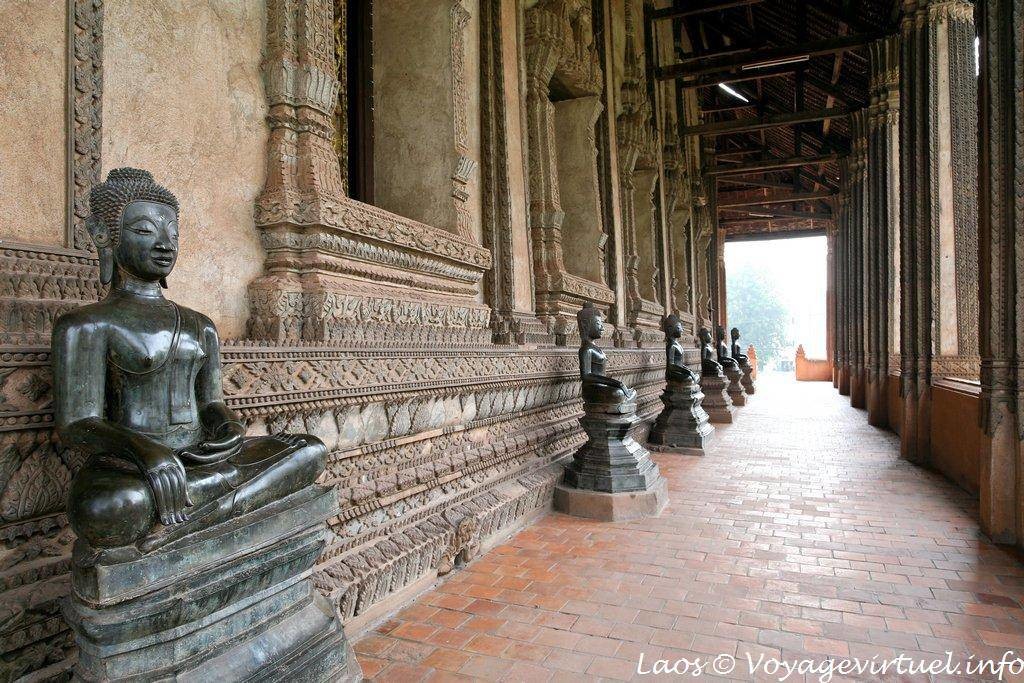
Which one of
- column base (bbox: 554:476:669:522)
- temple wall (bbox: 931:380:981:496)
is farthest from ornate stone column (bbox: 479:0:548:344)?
temple wall (bbox: 931:380:981:496)

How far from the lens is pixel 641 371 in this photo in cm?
813

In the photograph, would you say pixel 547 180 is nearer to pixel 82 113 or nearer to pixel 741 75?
pixel 82 113

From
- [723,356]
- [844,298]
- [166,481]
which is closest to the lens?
[166,481]

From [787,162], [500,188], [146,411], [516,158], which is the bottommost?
[146,411]

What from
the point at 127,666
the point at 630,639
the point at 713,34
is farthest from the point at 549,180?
the point at 713,34

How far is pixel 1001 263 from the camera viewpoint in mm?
3873

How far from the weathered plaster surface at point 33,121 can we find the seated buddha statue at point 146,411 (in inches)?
10.9

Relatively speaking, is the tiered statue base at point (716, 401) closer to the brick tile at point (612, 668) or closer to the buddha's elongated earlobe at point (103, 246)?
the brick tile at point (612, 668)

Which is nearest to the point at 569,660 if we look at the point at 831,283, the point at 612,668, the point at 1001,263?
the point at 612,668

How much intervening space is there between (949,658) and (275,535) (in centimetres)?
259

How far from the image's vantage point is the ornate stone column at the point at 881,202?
10328 millimetres

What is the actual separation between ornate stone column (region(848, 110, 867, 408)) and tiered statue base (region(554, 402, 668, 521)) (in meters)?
10.8

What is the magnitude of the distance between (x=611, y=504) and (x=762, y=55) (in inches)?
413

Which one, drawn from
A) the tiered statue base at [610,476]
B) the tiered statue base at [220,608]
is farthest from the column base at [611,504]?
the tiered statue base at [220,608]
